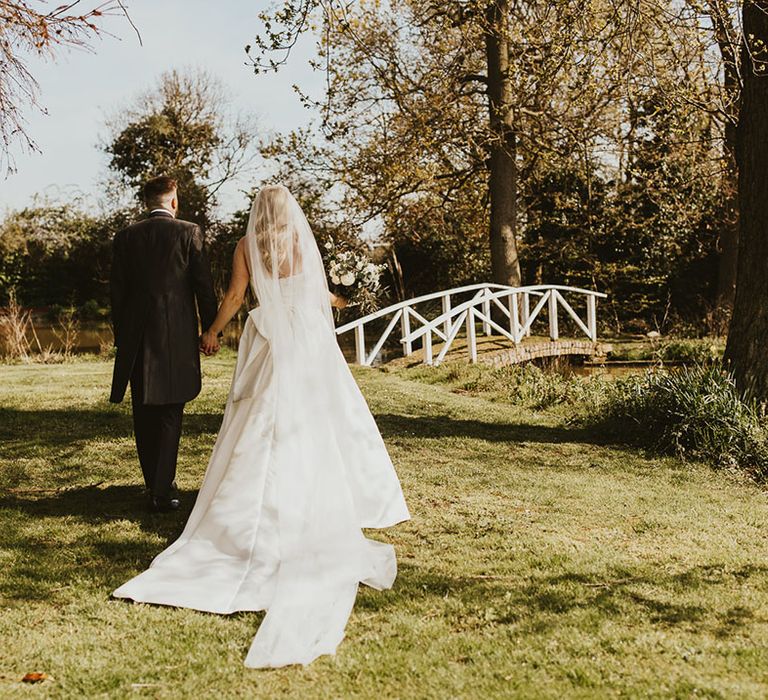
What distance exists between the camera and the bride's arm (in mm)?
4926

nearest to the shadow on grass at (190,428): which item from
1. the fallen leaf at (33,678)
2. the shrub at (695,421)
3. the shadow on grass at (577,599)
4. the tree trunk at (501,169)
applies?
the shrub at (695,421)

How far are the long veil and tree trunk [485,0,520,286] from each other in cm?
1227

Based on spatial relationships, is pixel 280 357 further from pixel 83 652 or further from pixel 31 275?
pixel 31 275

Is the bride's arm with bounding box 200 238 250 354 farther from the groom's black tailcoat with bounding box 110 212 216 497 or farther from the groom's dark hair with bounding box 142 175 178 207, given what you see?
the groom's dark hair with bounding box 142 175 178 207

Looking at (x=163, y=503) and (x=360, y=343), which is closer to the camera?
(x=163, y=503)

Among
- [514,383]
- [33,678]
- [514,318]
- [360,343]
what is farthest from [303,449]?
[514,318]

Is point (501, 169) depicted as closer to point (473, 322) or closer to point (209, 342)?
point (473, 322)

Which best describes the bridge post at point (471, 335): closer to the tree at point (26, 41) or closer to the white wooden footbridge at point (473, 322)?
the white wooden footbridge at point (473, 322)

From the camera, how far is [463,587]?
419cm

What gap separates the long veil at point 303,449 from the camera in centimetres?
387

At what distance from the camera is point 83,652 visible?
3.41 meters

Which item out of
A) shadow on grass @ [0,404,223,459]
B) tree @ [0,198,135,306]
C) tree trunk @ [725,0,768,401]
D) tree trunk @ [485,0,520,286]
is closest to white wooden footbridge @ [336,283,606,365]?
tree trunk @ [485,0,520,286]

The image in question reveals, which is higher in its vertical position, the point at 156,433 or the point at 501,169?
the point at 501,169

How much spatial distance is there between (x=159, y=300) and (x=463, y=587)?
2506 mm
